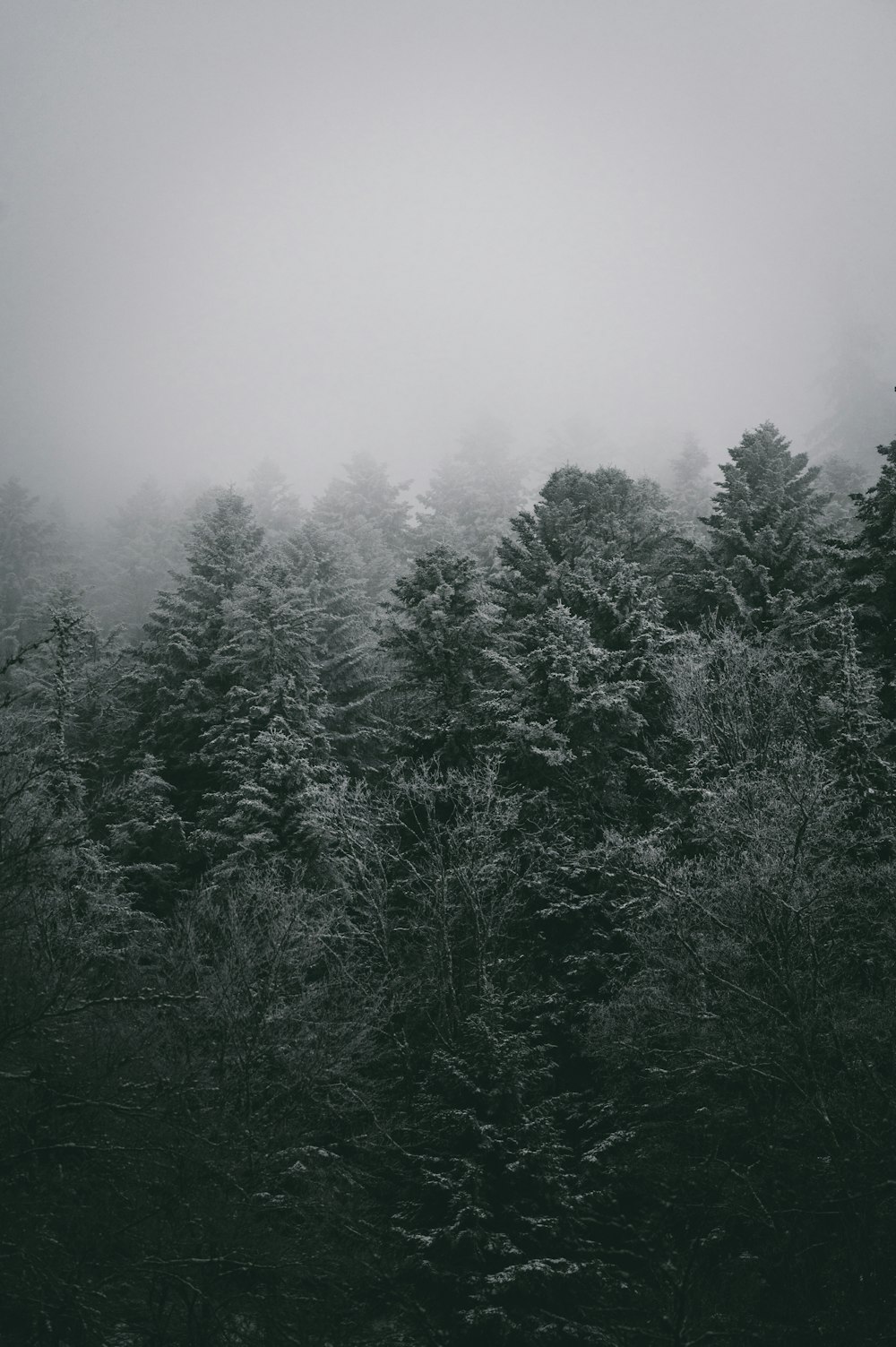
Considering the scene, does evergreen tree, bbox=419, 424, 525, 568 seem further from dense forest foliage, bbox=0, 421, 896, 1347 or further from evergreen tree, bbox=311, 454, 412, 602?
dense forest foliage, bbox=0, 421, 896, 1347

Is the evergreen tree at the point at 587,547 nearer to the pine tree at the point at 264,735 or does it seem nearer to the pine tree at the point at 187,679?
the pine tree at the point at 264,735

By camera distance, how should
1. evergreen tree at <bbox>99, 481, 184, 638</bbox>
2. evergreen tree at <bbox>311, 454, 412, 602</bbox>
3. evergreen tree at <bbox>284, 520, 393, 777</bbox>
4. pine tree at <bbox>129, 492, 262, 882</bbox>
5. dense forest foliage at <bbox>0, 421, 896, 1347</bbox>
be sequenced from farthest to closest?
evergreen tree at <bbox>99, 481, 184, 638</bbox> < evergreen tree at <bbox>311, 454, 412, 602</bbox> < evergreen tree at <bbox>284, 520, 393, 777</bbox> < pine tree at <bbox>129, 492, 262, 882</bbox> < dense forest foliage at <bbox>0, 421, 896, 1347</bbox>

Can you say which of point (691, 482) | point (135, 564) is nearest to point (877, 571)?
point (691, 482)

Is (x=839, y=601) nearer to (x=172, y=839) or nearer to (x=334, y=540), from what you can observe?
(x=172, y=839)

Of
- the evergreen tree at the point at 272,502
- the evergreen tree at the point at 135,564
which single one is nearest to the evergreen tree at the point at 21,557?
the evergreen tree at the point at 135,564

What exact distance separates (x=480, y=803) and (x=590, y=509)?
1320cm

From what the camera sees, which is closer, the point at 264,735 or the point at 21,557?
the point at 264,735

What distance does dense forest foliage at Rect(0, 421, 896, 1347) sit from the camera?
34.9 feet

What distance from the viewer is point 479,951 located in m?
16.6

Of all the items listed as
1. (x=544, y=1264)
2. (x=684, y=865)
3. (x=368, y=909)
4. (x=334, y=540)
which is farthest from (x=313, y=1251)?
(x=334, y=540)

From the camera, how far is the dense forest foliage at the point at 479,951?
1063 centimetres

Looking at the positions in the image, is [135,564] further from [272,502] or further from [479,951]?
[479,951]

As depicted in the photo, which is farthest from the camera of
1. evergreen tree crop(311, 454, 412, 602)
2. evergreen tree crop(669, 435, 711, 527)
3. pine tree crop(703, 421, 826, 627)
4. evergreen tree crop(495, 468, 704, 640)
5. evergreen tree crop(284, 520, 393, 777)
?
evergreen tree crop(669, 435, 711, 527)

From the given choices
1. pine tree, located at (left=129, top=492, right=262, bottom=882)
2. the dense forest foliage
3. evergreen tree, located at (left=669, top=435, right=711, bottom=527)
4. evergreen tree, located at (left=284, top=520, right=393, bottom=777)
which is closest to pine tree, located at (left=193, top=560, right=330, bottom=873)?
the dense forest foliage
